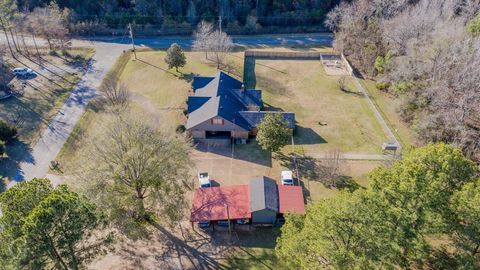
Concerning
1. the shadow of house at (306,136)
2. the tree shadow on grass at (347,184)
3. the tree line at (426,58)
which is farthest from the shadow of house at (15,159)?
the tree line at (426,58)

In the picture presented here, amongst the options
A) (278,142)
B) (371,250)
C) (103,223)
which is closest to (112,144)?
(103,223)

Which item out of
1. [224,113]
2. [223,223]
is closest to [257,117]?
[224,113]

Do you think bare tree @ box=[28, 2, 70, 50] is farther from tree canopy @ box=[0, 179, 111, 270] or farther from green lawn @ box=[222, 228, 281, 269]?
green lawn @ box=[222, 228, 281, 269]

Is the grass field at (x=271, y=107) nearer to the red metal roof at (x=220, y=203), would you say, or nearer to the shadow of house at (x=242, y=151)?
the shadow of house at (x=242, y=151)

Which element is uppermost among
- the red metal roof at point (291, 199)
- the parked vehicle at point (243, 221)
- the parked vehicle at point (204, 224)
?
the red metal roof at point (291, 199)

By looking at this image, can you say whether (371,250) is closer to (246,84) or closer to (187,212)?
(187,212)

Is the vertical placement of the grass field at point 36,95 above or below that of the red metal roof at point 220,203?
above
